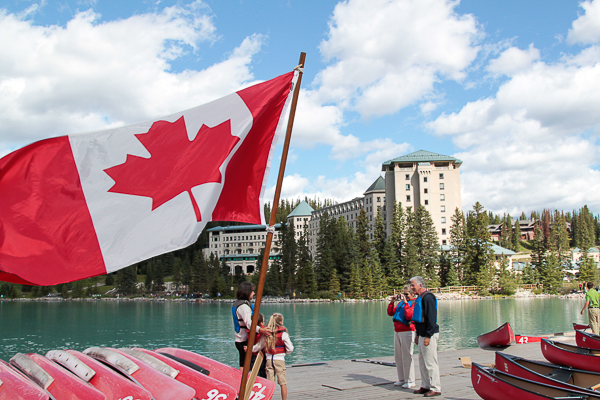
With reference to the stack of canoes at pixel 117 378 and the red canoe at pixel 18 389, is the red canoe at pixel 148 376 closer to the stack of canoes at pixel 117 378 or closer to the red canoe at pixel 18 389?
the stack of canoes at pixel 117 378

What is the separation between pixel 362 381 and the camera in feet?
31.7

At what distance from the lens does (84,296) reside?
141000 mm

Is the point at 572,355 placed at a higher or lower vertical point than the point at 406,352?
lower

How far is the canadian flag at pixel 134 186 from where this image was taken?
450 cm

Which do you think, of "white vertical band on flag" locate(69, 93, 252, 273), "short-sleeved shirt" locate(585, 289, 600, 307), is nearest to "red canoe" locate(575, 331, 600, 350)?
"short-sleeved shirt" locate(585, 289, 600, 307)

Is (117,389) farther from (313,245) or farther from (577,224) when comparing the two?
(577,224)

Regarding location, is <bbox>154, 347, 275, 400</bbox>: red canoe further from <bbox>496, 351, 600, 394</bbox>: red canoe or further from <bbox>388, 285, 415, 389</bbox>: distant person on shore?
<bbox>496, 351, 600, 394</bbox>: red canoe

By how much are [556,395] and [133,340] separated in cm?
3516

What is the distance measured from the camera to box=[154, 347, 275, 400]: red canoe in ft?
21.9

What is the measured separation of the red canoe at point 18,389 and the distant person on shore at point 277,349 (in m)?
2.86

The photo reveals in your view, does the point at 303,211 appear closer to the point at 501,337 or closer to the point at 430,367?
the point at 501,337

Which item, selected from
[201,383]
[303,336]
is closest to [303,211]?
[303,336]

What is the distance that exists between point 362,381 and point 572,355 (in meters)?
4.48

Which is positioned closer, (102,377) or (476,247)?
(102,377)
